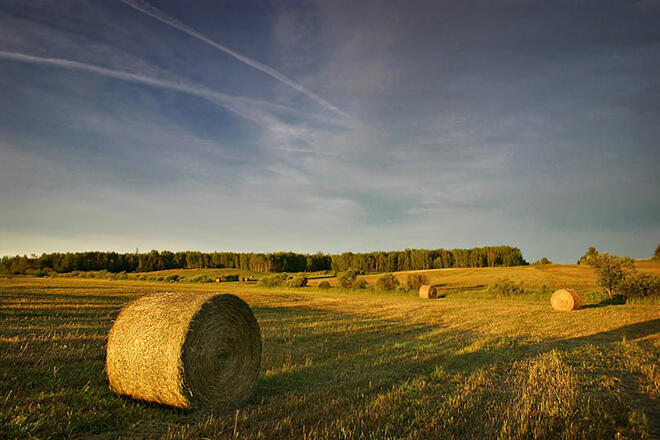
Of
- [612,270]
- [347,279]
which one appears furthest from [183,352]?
[347,279]

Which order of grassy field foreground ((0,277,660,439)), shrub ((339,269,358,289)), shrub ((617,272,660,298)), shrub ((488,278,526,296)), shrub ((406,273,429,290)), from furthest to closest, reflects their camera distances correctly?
shrub ((339,269,358,289)) < shrub ((406,273,429,290)) < shrub ((488,278,526,296)) < shrub ((617,272,660,298)) < grassy field foreground ((0,277,660,439))

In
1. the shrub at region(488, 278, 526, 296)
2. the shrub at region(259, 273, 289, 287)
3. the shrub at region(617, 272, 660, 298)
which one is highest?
the shrub at region(617, 272, 660, 298)

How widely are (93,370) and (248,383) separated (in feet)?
9.79

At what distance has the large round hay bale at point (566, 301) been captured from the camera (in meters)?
21.6

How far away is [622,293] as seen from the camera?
84.7 ft

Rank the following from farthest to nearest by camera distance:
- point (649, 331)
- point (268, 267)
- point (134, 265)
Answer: point (268, 267), point (134, 265), point (649, 331)

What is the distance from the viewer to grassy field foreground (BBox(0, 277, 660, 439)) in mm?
4750

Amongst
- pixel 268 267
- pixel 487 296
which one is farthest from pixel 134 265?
pixel 487 296

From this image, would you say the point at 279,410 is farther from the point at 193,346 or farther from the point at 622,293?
the point at 622,293

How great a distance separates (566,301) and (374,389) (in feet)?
67.3

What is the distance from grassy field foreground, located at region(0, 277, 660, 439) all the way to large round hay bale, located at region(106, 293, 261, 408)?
→ 26 centimetres

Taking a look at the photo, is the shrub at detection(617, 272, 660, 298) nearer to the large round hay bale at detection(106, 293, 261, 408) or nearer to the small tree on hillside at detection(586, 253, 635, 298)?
the small tree on hillside at detection(586, 253, 635, 298)

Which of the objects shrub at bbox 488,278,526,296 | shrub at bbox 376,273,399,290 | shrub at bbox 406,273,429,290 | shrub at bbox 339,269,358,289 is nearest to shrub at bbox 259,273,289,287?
shrub at bbox 339,269,358,289

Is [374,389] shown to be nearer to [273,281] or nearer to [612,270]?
[612,270]
